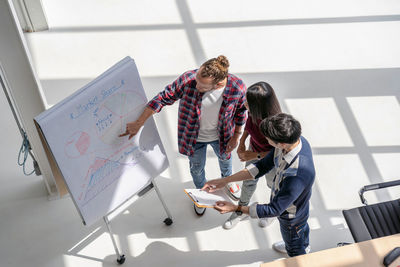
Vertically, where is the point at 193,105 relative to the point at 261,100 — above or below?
above

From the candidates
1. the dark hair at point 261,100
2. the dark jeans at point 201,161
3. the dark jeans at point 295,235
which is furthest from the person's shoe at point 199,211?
the dark hair at point 261,100

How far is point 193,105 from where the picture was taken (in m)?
2.79

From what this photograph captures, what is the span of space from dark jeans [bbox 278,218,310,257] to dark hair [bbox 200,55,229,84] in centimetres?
94

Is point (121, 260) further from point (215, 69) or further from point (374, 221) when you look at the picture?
point (374, 221)

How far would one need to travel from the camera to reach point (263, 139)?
2844 mm

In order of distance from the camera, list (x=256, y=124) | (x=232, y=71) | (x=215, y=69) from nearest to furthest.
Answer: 1. (x=215, y=69)
2. (x=256, y=124)
3. (x=232, y=71)

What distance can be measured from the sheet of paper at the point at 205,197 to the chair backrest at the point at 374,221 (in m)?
0.81

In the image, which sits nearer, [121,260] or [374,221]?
[374,221]

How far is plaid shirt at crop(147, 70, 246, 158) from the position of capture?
2.75m

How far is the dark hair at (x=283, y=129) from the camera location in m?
2.21

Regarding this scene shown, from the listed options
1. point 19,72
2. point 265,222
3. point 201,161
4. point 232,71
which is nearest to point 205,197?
point 201,161

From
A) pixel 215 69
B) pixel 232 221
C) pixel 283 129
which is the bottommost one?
pixel 232 221

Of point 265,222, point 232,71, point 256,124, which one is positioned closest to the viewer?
point 256,124

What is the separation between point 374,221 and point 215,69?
54.8 inches
